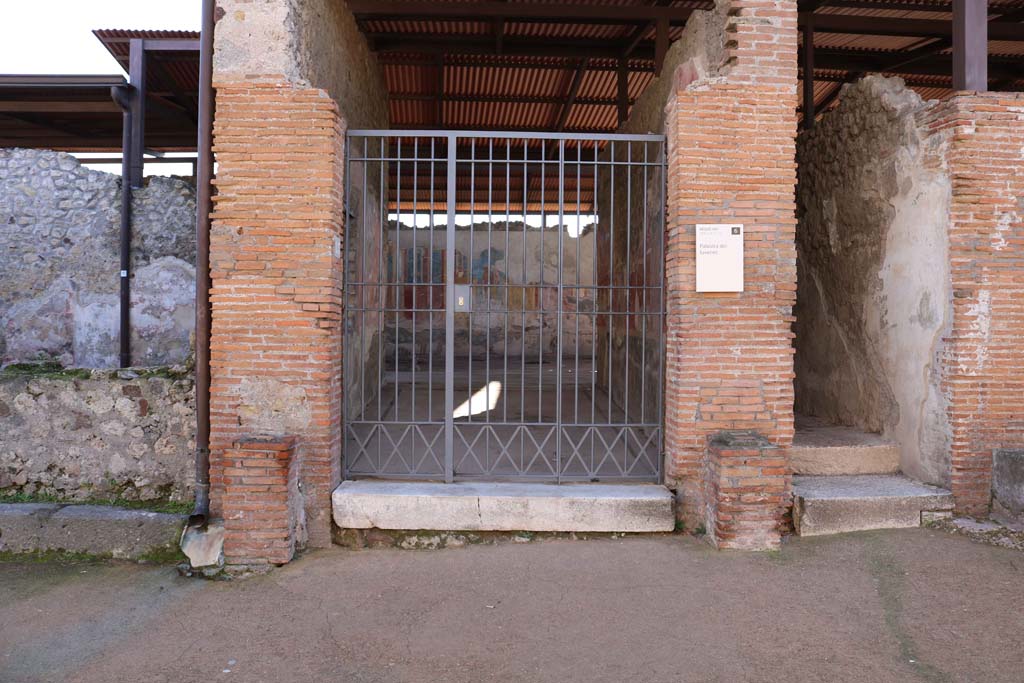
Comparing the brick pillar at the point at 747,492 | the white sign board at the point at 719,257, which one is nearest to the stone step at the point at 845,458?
the brick pillar at the point at 747,492

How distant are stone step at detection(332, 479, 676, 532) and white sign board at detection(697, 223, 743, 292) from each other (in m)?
1.47

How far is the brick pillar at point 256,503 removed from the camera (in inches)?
161

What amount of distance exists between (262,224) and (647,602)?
332cm

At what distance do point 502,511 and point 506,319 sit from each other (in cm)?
368

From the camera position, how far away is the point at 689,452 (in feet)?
14.8

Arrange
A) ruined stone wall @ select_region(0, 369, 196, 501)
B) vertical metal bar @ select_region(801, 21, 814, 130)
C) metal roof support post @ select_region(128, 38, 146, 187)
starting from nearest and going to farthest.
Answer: ruined stone wall @ select_region(0, 369, 196, 501)
vertical metal bar @ select_region(801, 21, 814, 130)
metal roof support post @ select_region(128, 38, 146, 187)

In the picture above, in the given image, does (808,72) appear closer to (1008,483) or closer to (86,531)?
(1008,483)

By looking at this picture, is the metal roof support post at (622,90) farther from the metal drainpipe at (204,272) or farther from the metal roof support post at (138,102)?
the metal roof support post at (138,102)

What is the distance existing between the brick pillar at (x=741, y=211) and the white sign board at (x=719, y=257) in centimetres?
7

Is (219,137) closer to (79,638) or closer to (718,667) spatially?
(79,638)

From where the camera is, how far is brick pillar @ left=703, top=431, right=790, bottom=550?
4.16 metres

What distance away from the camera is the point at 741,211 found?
4465 mm

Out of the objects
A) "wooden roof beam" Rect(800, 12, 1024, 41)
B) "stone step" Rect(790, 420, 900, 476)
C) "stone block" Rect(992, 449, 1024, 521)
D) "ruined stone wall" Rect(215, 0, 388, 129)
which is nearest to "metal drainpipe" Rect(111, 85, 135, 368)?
"ruined stone wall" Rect(215, 0, 388, 129)

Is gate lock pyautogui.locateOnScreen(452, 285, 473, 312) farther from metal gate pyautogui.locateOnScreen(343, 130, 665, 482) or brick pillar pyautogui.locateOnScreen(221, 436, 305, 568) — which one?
brick pillar pyautogui.locateOnScreen(221, 436, 305, 568)
